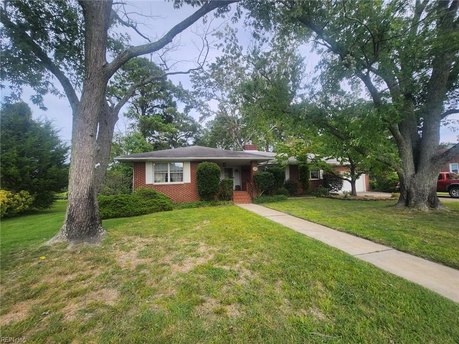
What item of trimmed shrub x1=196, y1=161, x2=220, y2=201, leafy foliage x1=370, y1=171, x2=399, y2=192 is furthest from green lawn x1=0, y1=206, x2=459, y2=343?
leafy foliage x1=370, y1=171, x2=399, y2=192

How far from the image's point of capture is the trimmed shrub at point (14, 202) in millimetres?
10557

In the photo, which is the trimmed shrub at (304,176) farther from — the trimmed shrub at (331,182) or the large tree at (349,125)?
the large tree at (349,125)

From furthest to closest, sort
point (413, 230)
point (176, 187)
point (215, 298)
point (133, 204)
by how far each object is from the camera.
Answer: point (176, 187) → point (133, 204) → point (413, 230) → point (215, 298)

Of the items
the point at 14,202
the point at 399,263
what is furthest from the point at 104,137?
the point at 399,263

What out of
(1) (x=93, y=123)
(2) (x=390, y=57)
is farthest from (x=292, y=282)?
(2) (x=390, y=57)

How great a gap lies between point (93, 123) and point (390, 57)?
9875 mm

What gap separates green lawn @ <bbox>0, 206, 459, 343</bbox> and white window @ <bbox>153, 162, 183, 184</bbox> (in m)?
8.45

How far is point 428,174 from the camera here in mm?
8633

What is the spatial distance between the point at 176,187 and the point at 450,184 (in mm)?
18451

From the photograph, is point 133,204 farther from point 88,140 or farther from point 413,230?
point 413,230

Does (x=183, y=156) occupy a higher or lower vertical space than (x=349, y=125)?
lower

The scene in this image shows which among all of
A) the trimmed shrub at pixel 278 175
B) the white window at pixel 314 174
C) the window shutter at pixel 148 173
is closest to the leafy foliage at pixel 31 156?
the window shutter at pixel 148 173

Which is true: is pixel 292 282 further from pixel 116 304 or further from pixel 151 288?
pixel 116 304

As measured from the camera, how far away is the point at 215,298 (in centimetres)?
276
